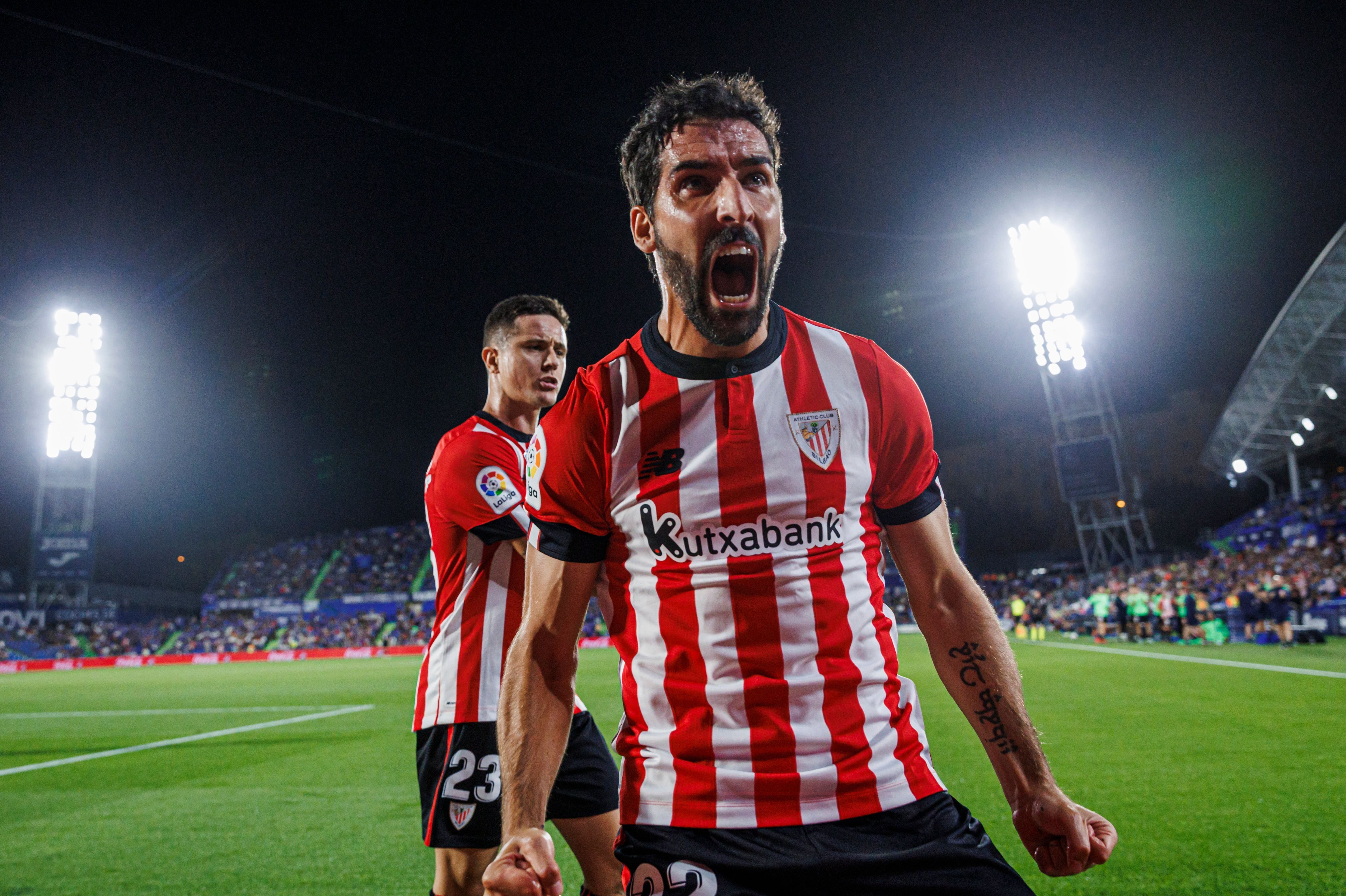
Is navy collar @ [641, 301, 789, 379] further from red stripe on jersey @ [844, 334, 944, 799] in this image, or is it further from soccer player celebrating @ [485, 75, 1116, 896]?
red stripe on jersey @ [844, 334, 944, 799]

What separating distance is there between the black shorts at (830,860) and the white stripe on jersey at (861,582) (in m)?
0.08

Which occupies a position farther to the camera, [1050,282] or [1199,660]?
[1050,282]

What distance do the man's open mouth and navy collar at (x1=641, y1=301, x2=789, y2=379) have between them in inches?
6.1

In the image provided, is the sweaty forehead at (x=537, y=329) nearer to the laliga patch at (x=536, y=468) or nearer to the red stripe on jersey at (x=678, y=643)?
the laliga patch at (x=536, y=468)

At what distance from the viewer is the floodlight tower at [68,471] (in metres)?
43.0

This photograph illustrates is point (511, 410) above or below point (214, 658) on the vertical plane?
above

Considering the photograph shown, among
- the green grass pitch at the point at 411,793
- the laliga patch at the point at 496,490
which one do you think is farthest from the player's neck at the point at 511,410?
the green grass pitch at the point at 411,793

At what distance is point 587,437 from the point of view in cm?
197

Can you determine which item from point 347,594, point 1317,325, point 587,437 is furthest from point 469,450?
point 347,594

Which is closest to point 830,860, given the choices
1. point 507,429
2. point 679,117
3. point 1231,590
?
point 679,117

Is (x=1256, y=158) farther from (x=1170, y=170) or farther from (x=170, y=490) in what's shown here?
(x=170, y=490)

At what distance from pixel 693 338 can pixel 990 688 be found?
111cm

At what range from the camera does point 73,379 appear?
43.2 meters

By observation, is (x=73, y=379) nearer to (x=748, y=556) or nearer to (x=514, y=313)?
(x=514, y=313)
